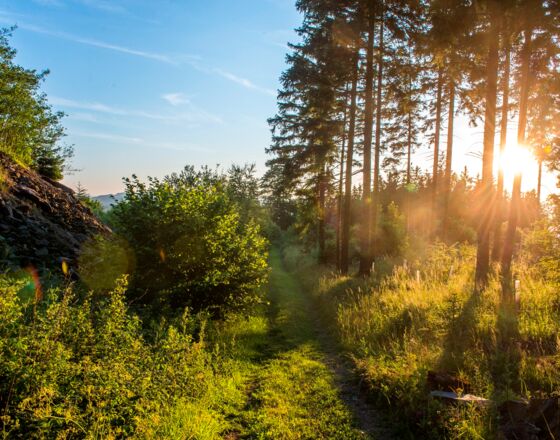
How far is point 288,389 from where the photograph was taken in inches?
248

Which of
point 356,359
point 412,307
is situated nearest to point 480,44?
point 412,307

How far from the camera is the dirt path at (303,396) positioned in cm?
495

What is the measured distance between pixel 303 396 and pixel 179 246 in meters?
4.54

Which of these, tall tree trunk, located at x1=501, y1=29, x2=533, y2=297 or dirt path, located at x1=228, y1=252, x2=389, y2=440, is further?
tall tree trunk, located at x1=501, y1=29, x2=533, y2=297

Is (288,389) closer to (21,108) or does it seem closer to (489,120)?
(489,120)

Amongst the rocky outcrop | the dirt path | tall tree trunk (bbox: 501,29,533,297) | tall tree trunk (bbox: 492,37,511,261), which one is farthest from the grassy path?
tall tree trunk (bbox: 492,37,511,261)

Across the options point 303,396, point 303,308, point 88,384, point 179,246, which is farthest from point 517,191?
point 88,384

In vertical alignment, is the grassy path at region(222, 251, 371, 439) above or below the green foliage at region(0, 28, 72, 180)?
below

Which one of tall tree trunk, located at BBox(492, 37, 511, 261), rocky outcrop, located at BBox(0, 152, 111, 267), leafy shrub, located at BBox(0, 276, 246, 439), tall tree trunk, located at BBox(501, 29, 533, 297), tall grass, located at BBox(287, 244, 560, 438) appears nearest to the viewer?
leafy shrub, located at BBox(0, 276, 246, 439)

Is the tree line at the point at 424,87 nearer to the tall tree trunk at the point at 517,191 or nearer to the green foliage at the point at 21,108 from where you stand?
the tall tree trunk at the point at 517,191

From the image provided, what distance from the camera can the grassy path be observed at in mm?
4965

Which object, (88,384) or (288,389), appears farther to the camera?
(288,389)

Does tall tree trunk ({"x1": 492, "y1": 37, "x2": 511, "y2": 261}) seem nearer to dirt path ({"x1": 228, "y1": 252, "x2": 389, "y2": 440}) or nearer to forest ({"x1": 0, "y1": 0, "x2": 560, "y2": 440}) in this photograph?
forest ({"x1": 0, "y1": 0, "x2": 560, "y2": 440})

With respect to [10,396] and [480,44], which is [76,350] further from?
[480,44]
